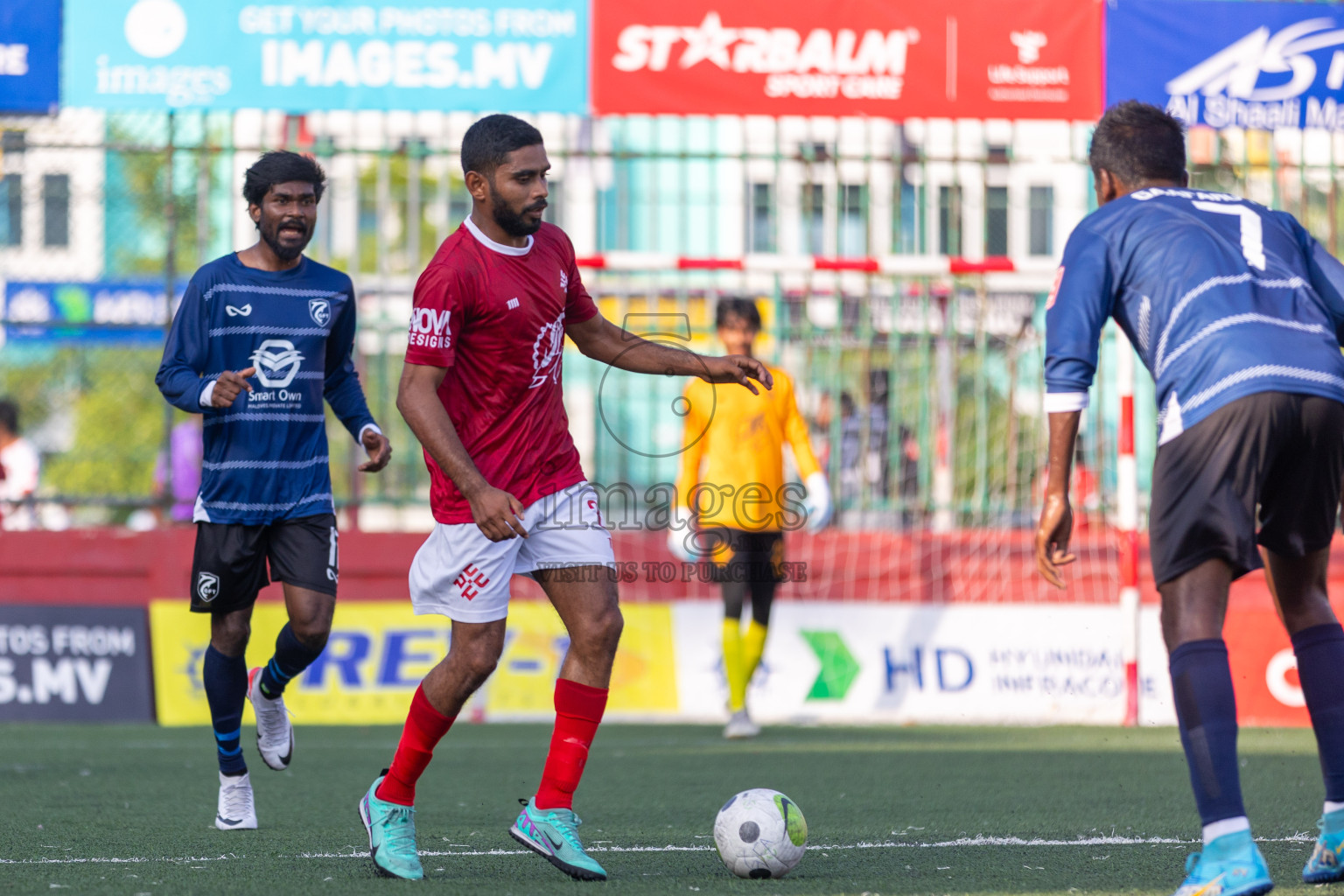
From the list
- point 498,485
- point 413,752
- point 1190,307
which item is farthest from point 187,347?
point 1190,307

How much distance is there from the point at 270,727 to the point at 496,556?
1.93 metres

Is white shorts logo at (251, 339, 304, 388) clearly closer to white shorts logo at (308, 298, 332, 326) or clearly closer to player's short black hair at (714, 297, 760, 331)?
white shorts logo at (308, 298, 332, 326)

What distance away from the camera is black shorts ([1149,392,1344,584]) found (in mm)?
3809

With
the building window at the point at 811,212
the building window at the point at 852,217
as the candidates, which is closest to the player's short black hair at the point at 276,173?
the building window at the point at 811,212

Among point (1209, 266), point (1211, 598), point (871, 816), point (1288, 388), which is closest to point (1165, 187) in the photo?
point (1209, 266)

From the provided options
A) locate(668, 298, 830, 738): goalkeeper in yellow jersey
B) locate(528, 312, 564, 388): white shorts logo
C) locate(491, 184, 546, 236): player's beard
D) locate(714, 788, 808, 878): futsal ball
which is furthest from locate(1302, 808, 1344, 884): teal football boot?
locate(668, 298, 830, 738): goalkeeper in yellow jersey

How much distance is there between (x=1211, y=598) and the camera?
3840 millimetres

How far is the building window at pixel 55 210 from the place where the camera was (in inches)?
483

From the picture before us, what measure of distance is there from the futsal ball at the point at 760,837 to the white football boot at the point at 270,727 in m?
2.18

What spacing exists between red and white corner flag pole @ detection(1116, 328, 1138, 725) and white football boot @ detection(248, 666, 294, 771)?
5.53 metres

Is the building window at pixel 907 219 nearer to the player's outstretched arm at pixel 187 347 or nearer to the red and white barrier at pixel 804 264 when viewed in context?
the red and white barrier at pixel 804 264

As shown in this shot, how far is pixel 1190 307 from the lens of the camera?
3.90 metres

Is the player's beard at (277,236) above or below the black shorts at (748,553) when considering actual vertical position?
above

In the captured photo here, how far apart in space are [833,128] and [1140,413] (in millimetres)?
2855
